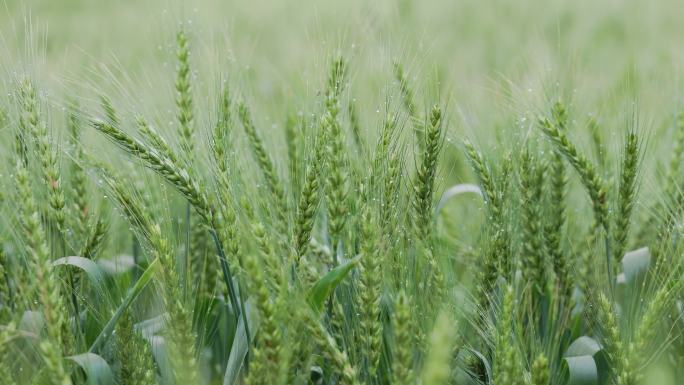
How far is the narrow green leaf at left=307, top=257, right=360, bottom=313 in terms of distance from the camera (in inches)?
48.5

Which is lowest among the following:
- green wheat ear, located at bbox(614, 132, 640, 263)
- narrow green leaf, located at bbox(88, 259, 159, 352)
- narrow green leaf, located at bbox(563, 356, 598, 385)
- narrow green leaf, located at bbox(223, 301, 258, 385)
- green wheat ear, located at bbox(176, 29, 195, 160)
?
narrow green leaf, located at bbox(563, 356, 598, 385)

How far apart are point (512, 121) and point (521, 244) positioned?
0.30 metres

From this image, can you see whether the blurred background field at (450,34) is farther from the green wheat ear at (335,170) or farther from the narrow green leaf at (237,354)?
the narrow green leaf at (237,354)

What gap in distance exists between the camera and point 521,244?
1556mm

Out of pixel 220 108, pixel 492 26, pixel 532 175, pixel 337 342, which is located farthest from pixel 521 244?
pixel 492 26

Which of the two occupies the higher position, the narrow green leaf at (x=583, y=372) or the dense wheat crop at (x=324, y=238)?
the dense wheat crop at (x=324, y=238)

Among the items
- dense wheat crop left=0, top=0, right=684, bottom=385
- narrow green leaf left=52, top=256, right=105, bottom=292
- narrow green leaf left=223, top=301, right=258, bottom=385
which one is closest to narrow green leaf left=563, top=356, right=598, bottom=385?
dense wheat crop left=0, top=0, right=684, bottom=385

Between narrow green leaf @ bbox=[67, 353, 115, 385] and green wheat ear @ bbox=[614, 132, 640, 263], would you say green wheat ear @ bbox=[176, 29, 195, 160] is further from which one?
green wheat ear @ bbox=[614, 132, 640, 263]

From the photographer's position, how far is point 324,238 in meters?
1.65

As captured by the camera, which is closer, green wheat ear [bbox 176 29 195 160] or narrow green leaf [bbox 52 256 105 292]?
narrow green leaf [bbox 52 256 105 292]

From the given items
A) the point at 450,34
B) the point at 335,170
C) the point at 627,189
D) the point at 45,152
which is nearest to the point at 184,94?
the point at 45,152

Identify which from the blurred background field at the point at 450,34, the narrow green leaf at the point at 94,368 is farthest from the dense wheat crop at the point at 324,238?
the blurred background field at the point at 450,34

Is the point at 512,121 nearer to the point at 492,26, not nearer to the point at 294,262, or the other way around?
the point at 294,262

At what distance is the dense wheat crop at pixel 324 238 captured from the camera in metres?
1.21
